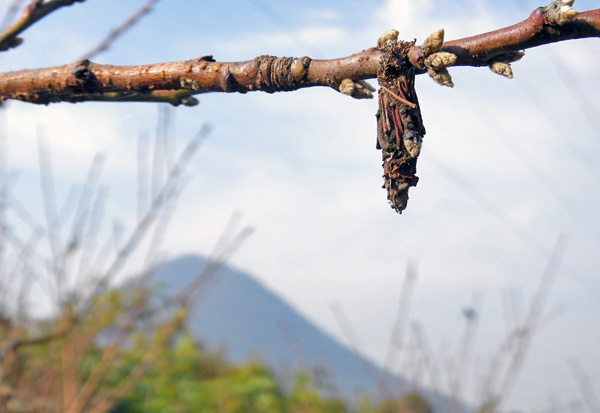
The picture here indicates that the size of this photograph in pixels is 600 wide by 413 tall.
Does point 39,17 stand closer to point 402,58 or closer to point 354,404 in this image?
point 402,58

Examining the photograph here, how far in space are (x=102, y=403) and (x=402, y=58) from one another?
6.70 ft

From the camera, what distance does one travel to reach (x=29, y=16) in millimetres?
1427

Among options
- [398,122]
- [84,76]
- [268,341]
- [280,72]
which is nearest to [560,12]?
[398,122]

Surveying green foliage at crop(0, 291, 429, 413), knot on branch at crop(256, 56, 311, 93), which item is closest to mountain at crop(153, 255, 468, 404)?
green foliage at crop(0, 291, 429, 413)

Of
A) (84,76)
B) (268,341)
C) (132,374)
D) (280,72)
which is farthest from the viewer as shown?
(268,341)

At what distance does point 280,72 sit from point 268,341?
415 inches

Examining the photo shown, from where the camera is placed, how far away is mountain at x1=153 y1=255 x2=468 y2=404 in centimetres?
393

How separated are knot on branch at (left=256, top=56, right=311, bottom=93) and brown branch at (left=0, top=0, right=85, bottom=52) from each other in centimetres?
63

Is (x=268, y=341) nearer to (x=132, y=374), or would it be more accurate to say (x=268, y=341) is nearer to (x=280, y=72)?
(x=132, y=374)

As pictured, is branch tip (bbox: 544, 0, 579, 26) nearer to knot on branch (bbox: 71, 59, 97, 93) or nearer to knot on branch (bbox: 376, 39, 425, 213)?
knot on branch (bbox: 376, 39, 425, 213)

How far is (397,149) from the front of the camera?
0.99m

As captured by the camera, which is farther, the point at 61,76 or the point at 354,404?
the point at 354,404

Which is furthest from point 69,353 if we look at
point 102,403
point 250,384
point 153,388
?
point 250,384

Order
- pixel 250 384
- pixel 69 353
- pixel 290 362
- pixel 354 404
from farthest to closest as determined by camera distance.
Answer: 1. pixel 290 362
2. pixel 250 384
3. pixel 354 404
4. pixel 69 353
